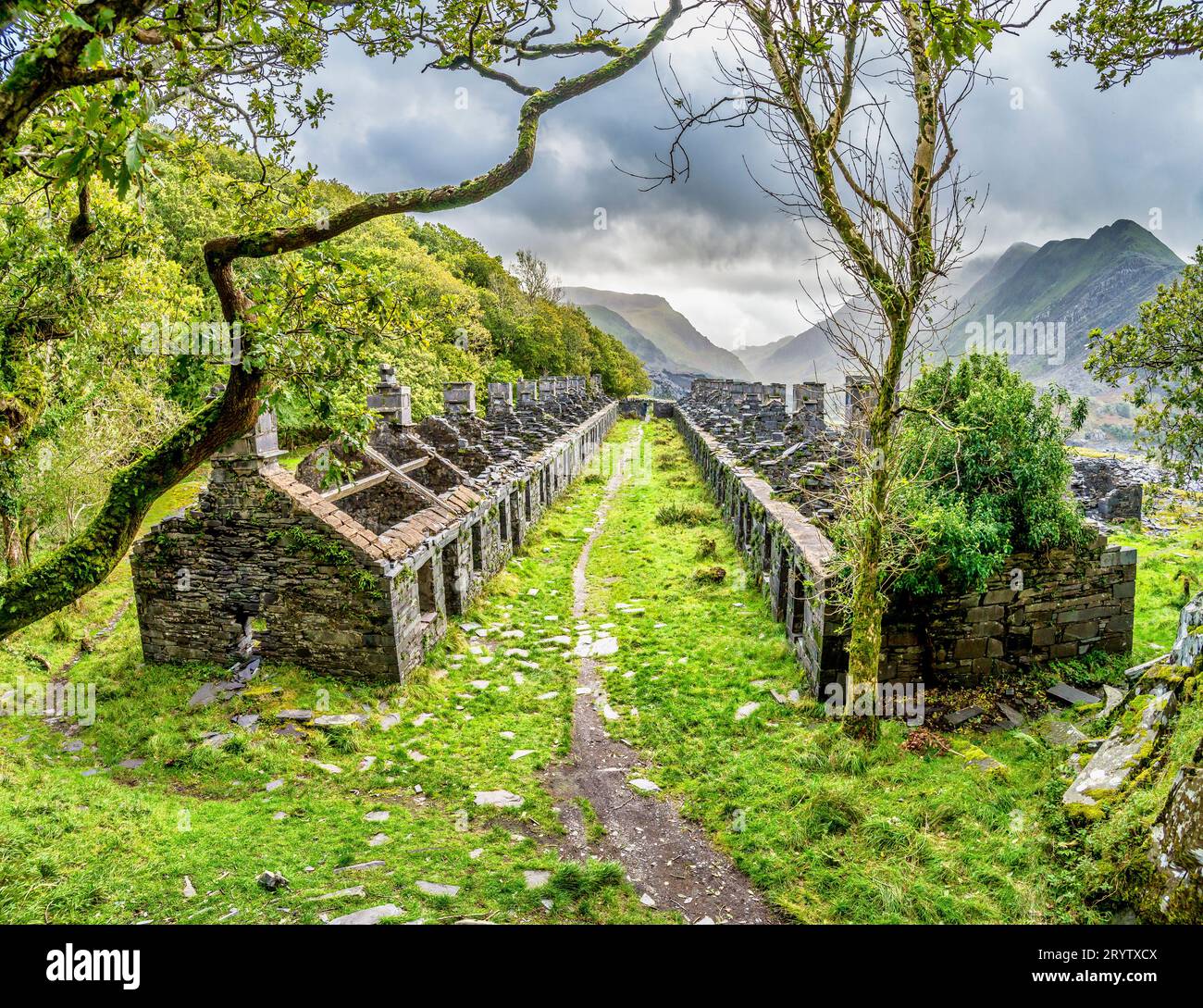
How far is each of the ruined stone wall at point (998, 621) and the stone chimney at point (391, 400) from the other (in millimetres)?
9749

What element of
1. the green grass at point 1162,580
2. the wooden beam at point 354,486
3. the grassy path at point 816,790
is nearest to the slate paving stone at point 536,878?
the grassy path at point 816,790

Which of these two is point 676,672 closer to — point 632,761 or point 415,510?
point 632,761

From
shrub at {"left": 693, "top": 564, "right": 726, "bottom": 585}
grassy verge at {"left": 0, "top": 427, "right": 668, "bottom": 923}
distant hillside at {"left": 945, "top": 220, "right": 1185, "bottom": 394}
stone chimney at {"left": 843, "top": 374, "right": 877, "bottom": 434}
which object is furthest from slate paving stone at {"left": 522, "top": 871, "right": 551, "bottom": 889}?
distant hillside at {"left": 945, "top": 220, "right": 1185, "bottom": 394}

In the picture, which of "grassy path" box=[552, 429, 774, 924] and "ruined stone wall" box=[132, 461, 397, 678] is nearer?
"grassy path" box=[552, 429, 774, 924]

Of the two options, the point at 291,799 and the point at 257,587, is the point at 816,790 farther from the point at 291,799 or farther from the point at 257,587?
the point at 257,587

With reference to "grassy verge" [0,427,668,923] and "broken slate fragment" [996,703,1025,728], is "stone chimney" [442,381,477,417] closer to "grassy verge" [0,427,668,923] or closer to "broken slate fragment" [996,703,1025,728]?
"grassy verge" [0,427,668,923]

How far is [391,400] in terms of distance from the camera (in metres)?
15.6

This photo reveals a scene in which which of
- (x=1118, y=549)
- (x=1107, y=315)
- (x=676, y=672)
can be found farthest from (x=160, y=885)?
(x=1107, y=315)

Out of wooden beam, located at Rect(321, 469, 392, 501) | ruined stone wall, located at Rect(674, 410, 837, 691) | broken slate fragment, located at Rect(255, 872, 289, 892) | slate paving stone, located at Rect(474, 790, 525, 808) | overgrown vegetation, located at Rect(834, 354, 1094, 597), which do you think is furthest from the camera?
wooden beam, located at Rect(321, 469, 392, 501)

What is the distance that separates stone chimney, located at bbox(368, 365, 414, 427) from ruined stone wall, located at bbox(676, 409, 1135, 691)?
975 cm

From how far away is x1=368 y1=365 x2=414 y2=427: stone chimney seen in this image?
50.9ft

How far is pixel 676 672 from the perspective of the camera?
11.1 meters

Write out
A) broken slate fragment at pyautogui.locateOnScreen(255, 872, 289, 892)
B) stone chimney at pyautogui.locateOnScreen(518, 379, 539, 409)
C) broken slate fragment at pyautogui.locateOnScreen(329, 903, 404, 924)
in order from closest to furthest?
broken slate fragment at pyautogui.locateOnScreen(329, 903, 404, 924), broken slate fragment at pyautogui.locateOnScreen(255, 872, 289, 892), stone chimney at pyautogui.locateOnScreen(518, 379, 539, 409)

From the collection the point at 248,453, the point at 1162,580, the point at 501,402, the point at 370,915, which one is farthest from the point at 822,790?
the point at 501,402
